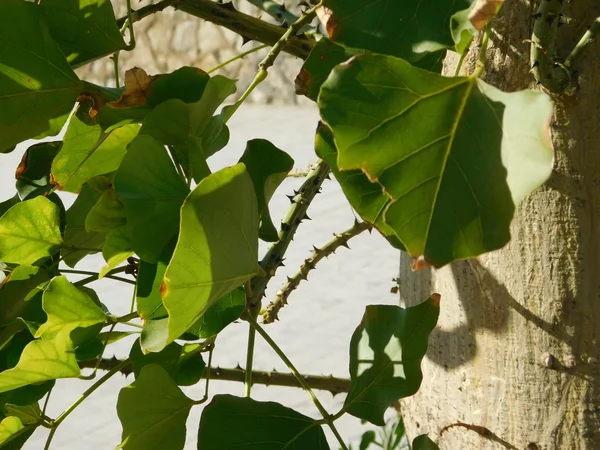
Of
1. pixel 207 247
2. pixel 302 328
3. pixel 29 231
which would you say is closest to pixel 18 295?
pixel 29 231

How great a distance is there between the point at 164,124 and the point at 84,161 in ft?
0.18

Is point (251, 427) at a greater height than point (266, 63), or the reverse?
point (266, 63)

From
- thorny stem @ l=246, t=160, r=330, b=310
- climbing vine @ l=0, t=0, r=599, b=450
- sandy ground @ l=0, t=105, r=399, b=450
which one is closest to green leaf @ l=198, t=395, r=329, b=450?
climbing vine @ l=0, t=0, r=599, b=450

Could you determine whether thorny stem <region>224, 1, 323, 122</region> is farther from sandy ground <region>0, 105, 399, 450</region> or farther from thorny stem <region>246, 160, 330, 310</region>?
sandy ground <region>0, 105, 399, 450</region>

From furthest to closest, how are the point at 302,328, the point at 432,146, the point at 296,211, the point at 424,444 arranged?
the point at 302,328, the point at 296,211, the point at 424,444, the point at 432,146

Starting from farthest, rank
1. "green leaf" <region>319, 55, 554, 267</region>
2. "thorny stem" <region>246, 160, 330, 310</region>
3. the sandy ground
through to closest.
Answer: the sandy ground → "thorny stem" <region>246, 160, 330, 310</region> → "green leaf" <region>319, 55, 554, 267</region>

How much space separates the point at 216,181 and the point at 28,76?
3.7 inches

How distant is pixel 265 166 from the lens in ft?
0.84

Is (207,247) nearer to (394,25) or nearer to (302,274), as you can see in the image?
(394,25)

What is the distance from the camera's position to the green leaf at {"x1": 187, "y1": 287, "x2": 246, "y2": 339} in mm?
241

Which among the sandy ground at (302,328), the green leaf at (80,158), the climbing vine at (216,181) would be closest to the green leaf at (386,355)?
the climbing vine at (216,181)

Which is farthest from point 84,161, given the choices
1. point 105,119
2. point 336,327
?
point 336,327

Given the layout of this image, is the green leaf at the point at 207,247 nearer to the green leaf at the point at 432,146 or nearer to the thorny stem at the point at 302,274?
the green leaf at the point at 432,146

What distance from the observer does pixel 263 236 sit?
0.94ft
